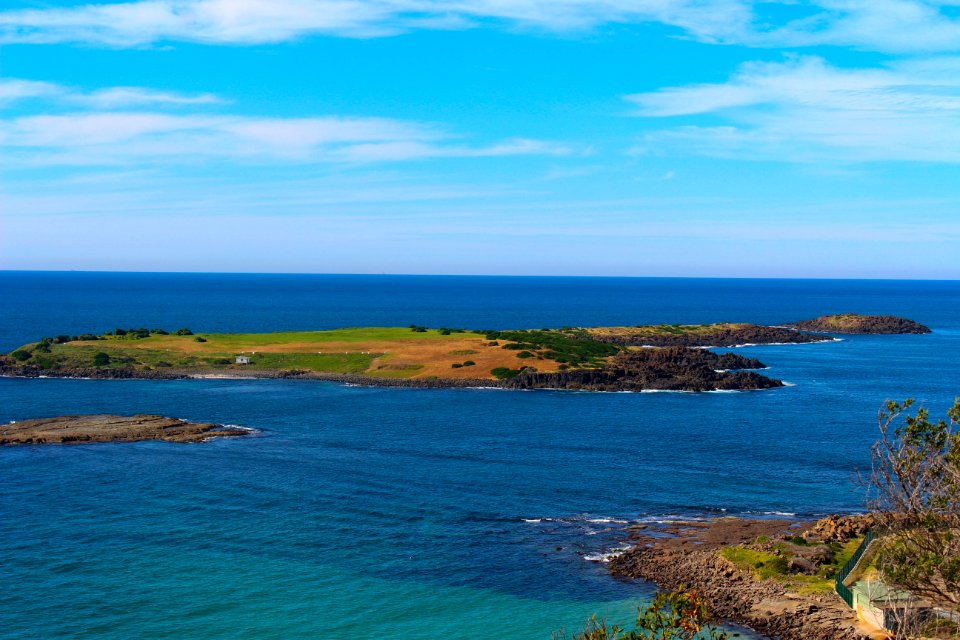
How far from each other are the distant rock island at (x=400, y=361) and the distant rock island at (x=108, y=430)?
3498cm

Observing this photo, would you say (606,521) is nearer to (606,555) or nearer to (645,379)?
(606,555)

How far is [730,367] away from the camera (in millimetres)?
135125

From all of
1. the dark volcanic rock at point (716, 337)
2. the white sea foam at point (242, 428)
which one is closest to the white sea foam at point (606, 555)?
the white sea foam at point (242, 428)

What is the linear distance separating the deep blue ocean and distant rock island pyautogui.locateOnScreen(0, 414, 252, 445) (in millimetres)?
2913

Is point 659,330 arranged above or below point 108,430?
above

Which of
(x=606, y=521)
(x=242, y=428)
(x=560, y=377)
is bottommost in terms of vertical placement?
(x=606, y=521)

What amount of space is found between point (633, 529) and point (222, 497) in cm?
2767

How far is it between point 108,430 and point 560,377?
57.8m

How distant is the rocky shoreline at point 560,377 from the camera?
116688 millimetres

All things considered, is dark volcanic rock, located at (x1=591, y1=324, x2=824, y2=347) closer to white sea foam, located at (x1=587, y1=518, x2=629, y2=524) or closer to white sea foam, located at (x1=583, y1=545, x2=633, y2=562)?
white sea foam, located at (x1=587, y1=518, x2=629, y2=524)

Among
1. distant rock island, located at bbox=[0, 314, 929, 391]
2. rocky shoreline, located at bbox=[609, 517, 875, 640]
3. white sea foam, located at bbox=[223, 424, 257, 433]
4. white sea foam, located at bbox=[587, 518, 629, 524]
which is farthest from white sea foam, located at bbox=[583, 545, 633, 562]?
distant rock island, located at bbox=[0, 314, 929, 391]

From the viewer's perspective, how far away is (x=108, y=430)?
3233 inches

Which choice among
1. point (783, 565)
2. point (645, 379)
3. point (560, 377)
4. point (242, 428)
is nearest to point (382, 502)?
point (783, 565)

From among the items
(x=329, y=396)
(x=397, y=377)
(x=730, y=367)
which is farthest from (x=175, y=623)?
(x=730, y=367)
